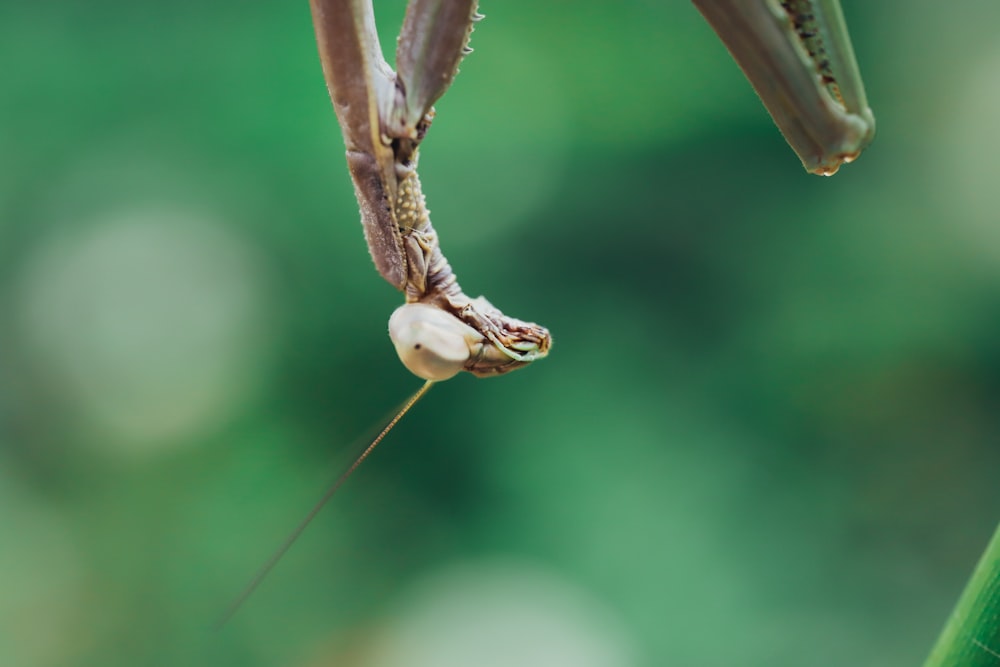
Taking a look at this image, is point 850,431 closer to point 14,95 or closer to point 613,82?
point 613,82

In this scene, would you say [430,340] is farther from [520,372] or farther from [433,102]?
[520,372]

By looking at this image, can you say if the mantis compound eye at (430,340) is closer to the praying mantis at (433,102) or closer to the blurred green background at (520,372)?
the praying mantis at (433,102)

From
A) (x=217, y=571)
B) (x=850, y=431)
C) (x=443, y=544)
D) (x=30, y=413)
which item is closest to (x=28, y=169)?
(x=30, y=413)

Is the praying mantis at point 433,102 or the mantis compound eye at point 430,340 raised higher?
the praying mantis at point 433,102

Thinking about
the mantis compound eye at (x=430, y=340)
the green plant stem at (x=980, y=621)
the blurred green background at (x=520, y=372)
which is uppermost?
the green plant stem at (x=980, y=621)

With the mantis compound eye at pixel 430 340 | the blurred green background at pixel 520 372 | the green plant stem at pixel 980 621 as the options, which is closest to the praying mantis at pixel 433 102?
the mantis compound eye at pixel 430 340

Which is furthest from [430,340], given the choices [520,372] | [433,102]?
[520,372]
